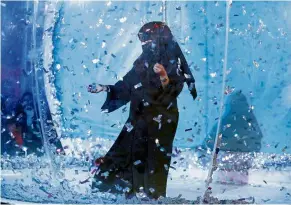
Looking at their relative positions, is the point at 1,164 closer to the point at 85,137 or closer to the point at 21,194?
the point at 21,194

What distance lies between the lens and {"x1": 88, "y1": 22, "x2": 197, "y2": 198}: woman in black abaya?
2.54 metres

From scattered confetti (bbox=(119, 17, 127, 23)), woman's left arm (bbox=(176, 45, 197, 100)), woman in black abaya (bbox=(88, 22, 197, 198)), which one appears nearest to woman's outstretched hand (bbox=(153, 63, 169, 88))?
woman in black abaya (bbox=(88, 22, 197, 198))

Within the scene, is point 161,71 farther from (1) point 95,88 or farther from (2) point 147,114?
(1) point 95,88

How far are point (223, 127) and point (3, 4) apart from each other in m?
1.48

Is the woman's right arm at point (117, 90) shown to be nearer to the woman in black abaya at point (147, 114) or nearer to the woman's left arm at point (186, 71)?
the woman in black abaya at point (147, 114)

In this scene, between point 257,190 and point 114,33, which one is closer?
point 114,33

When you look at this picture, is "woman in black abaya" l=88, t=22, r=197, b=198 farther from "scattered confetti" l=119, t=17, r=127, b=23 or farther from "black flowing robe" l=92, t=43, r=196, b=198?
"scattered confetti" l=119, t=17, r=127, b=23

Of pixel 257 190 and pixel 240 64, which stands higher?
pixel 240 64

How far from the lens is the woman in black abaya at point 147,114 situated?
2535 mm

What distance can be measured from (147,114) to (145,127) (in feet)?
0.25

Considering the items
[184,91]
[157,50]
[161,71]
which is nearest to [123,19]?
[157,50]

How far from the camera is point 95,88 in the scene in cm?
259

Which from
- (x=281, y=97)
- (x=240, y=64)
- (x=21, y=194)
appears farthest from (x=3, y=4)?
(x=281, y=97)

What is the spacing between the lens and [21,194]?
9.06ft
